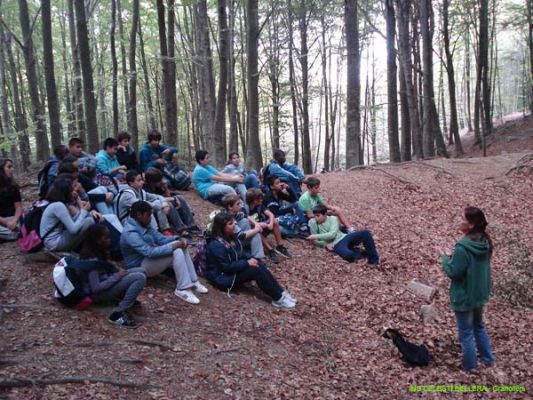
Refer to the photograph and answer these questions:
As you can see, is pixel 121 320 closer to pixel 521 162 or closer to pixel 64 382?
pixel 64 382

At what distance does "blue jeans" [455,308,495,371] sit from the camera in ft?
15.1

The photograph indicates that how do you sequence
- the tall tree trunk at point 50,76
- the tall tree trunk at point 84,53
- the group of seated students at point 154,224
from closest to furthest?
1. the group of seated students at point 154,224
2. the tall tree trunk at point 84,53
3. the tall tree trunk at point 50,76

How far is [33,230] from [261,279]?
2929mm

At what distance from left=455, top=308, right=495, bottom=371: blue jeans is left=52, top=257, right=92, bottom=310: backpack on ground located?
13.0ft

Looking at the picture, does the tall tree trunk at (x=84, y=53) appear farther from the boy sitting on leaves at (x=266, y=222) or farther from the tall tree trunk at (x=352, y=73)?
the tall tree trunk at (x=352, y=73)

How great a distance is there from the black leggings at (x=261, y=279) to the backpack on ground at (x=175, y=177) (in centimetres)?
404

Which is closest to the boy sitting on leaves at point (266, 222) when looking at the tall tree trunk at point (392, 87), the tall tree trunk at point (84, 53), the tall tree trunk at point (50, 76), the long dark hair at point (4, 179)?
the long dark hair at point (4, 179)

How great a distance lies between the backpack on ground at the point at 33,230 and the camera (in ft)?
17.2

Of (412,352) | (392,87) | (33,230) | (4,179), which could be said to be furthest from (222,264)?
(392,87)

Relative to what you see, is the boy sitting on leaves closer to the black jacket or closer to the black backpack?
the black jacket

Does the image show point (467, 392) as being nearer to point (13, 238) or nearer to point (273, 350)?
point (273, 350)

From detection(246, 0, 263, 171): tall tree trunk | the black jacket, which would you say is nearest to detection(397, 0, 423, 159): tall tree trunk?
detection(246, 0, 263, 171): tall tree trunk

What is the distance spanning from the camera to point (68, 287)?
439 centimetres

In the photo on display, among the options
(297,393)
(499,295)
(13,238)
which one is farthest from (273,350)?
(499,295)
